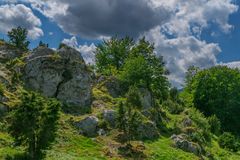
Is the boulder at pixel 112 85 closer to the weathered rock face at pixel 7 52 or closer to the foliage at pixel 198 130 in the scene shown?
the foliage at pixel 198 130

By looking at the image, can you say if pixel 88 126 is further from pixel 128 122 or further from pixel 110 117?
pixel 128 122

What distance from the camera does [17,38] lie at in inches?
2886

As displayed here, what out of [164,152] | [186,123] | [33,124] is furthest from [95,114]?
[186,123]

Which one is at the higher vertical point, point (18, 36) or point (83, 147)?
point (18, 36)

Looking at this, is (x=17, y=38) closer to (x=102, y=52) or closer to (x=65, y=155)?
(x=102, y=52)

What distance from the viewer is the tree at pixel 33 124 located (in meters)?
35.4

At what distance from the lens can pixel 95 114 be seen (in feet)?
168

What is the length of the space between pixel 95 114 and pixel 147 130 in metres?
7.36

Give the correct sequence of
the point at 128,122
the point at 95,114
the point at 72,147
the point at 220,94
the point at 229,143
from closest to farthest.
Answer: the point at 72,147 < the point at 128,122 < the point at 95,114 < the point at 229,143 < the point at 220,94

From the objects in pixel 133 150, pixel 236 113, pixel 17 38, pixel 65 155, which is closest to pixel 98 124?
pixel 133 150

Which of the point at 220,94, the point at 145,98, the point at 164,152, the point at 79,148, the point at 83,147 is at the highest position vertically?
the point at 220,94

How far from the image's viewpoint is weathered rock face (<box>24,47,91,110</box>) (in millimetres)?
53688

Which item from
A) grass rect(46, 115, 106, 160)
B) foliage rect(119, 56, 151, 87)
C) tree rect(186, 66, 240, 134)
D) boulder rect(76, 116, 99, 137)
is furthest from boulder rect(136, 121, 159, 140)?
tree rect(186, 66, 240, 134)

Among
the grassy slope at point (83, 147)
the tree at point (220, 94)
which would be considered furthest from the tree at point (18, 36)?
the tree at point (220, 94)
